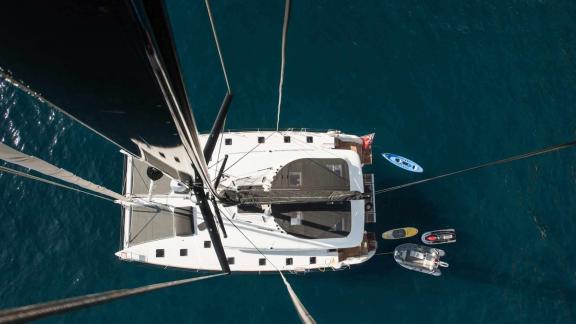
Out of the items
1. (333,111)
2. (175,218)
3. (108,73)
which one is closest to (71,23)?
(108,73)

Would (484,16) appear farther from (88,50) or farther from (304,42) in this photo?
(88,50)

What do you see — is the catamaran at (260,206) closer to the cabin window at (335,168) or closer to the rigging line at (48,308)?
the cabin window at (335,168)

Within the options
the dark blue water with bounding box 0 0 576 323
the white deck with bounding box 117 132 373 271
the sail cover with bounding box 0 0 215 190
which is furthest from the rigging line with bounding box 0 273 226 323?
the dark blue water with bounding box 0 0 576 323

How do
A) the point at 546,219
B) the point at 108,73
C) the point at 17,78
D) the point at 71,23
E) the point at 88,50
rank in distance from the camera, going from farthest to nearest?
1. the point at 546,219
2. the point at 17,78
3. the point at 108,73
4. the point at 88,50
5. the point at 71,23

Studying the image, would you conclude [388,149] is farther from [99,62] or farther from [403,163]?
[99,62]

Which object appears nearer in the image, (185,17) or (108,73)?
(108,73)

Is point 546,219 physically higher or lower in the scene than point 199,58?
lower

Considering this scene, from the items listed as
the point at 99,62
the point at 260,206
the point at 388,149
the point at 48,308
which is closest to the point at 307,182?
the point at 260,206
